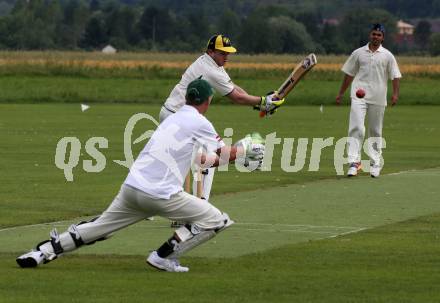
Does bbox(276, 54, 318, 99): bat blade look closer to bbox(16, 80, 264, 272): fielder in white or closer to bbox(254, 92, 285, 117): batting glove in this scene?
bbox(254, 92, 285, 117): batting glove

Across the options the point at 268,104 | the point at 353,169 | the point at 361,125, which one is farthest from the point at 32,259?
the point at 361,125

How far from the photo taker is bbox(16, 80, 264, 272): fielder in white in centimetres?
1249

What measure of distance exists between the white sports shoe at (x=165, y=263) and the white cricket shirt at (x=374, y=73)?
1087 centimetres

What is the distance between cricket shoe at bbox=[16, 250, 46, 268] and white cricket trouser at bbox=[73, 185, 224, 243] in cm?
41

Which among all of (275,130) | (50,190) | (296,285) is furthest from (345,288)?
(275,130)

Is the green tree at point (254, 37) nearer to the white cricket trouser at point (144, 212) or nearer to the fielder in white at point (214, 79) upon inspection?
the fielder in white at point (214, 79)

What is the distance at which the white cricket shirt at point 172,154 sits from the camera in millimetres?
12469

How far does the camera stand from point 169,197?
492 inches

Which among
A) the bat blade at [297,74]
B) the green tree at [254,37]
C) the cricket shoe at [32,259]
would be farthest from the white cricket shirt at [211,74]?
the green tree at [254,37]

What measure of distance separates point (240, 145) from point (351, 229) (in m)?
3.19

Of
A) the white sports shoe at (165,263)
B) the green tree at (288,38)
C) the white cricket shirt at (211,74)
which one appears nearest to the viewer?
the white sports shoe at (165,263)

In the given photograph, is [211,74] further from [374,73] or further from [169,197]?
[374,73]

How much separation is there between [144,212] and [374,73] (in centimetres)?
1106

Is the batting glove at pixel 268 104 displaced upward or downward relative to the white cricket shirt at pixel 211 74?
downward
